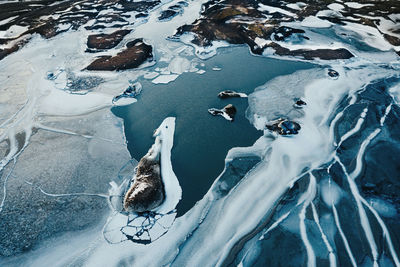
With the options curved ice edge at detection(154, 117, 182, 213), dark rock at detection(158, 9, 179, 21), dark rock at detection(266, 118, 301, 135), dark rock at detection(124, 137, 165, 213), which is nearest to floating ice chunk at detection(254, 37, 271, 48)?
dark rock at detection(266, 118, 301, 135)

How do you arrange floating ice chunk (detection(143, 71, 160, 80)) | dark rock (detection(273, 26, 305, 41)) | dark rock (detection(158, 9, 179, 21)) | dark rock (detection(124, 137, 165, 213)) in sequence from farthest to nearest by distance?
1. dark rock (detection(158, 9, 179, 21))
2. dark rock (detection(273, 26, 305, 41))
3. floating ice chunk (detection(143, 71, 160, 80))
4. dark rock (detection(124, 137, 165, 213))

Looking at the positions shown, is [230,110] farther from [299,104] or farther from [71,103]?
[71,103]

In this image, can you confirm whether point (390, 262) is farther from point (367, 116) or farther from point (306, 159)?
point (367, 116)

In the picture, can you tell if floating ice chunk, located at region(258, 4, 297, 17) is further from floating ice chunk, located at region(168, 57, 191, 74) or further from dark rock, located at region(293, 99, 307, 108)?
dark rock, located at region(293, 99, 307, 108)

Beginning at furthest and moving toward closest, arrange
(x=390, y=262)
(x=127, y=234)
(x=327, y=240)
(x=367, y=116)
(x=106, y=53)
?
(x=106, y=53) → (x=367, y=116) → (x=127, y=234) → (x=327, y=240) → (x=390, y=262)

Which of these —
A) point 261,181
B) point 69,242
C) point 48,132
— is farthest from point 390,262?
point 48,132

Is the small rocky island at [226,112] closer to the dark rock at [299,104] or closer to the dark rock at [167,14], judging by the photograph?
the dark rock at [299,104]

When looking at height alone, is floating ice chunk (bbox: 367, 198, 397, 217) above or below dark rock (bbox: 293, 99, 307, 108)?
below
